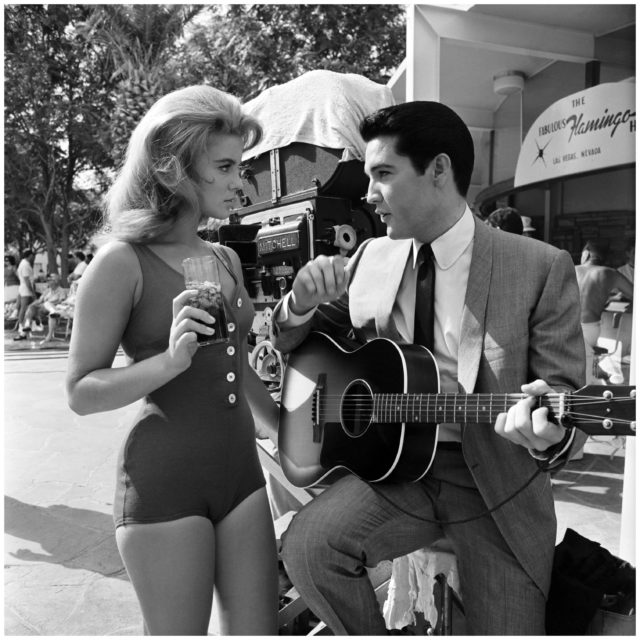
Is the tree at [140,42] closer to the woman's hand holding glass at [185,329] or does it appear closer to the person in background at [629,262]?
the person in background at [629,262]

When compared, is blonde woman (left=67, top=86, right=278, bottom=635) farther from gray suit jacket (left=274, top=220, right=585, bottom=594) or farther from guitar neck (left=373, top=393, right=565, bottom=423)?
gray suit jacket (left=274, top=220, right=585, bottom=594)

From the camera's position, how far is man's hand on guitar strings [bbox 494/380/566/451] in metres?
1.51

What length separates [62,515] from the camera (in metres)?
4.07

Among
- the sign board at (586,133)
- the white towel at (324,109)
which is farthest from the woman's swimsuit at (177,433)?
the sign board at (586,133)

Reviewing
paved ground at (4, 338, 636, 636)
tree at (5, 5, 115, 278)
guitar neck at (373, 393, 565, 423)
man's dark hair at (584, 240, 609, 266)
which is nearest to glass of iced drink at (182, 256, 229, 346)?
guitar neck at (373, 393, 565, 423)

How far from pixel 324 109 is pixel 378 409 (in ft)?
6.81

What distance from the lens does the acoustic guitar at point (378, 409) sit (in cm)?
149

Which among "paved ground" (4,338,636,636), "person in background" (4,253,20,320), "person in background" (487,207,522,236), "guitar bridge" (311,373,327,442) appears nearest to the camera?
"guitar bridge" (311,373,327,442)

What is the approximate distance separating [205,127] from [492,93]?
6.40 m

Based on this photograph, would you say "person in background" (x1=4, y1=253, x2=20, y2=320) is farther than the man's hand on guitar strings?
Yes

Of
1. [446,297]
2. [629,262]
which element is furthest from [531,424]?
[629,262]

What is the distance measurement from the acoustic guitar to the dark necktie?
142 millimetres

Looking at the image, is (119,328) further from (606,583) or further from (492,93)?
(492,93)

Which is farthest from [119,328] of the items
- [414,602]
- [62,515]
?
[62,515]
